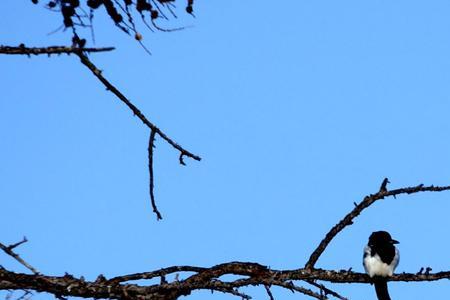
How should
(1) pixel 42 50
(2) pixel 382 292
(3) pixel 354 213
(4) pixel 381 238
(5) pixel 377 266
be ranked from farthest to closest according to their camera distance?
(4) pixel 381 238 < (5) pixel 377 266 < (2) pixel 382 292 < (3) pixel 354 213 < (1) pixel 42 50

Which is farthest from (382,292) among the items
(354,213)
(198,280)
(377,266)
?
(198,280)

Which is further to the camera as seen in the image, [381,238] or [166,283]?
[381,238]

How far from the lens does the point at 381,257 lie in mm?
12484

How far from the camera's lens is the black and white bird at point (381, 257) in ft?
39.6

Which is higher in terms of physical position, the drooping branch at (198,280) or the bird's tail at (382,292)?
the bird's tail at (382,292)

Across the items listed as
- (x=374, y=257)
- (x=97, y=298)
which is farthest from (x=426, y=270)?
(x=374, y=257)

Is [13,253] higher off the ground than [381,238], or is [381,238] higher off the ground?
[381,238]

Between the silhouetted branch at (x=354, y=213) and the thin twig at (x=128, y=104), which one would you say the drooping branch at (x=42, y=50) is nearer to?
the thin twig at (x=128, y=104)

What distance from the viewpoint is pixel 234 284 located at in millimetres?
5418

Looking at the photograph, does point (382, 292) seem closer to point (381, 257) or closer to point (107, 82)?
point (381, 257)

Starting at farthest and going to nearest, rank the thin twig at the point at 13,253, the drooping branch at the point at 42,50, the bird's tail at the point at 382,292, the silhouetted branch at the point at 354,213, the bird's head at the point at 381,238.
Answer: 1. the bird's head at the point at 381,238
2. the bird's tail at the point at 382,292
3. the silhouetted branch at the point at 354,213
4. the thin twig at the point at 13,253
5. the drooping branch at the point at 42,50

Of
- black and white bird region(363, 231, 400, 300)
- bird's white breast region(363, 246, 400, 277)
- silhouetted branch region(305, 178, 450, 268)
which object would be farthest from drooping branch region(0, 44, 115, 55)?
bird's white breast region(363, 246, 400, 277)

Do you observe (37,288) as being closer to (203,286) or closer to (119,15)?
(203,286)

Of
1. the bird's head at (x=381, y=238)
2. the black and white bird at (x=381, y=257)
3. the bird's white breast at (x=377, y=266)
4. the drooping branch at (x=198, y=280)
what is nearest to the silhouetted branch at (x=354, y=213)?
the drooping branch at (x=198, y=280)
